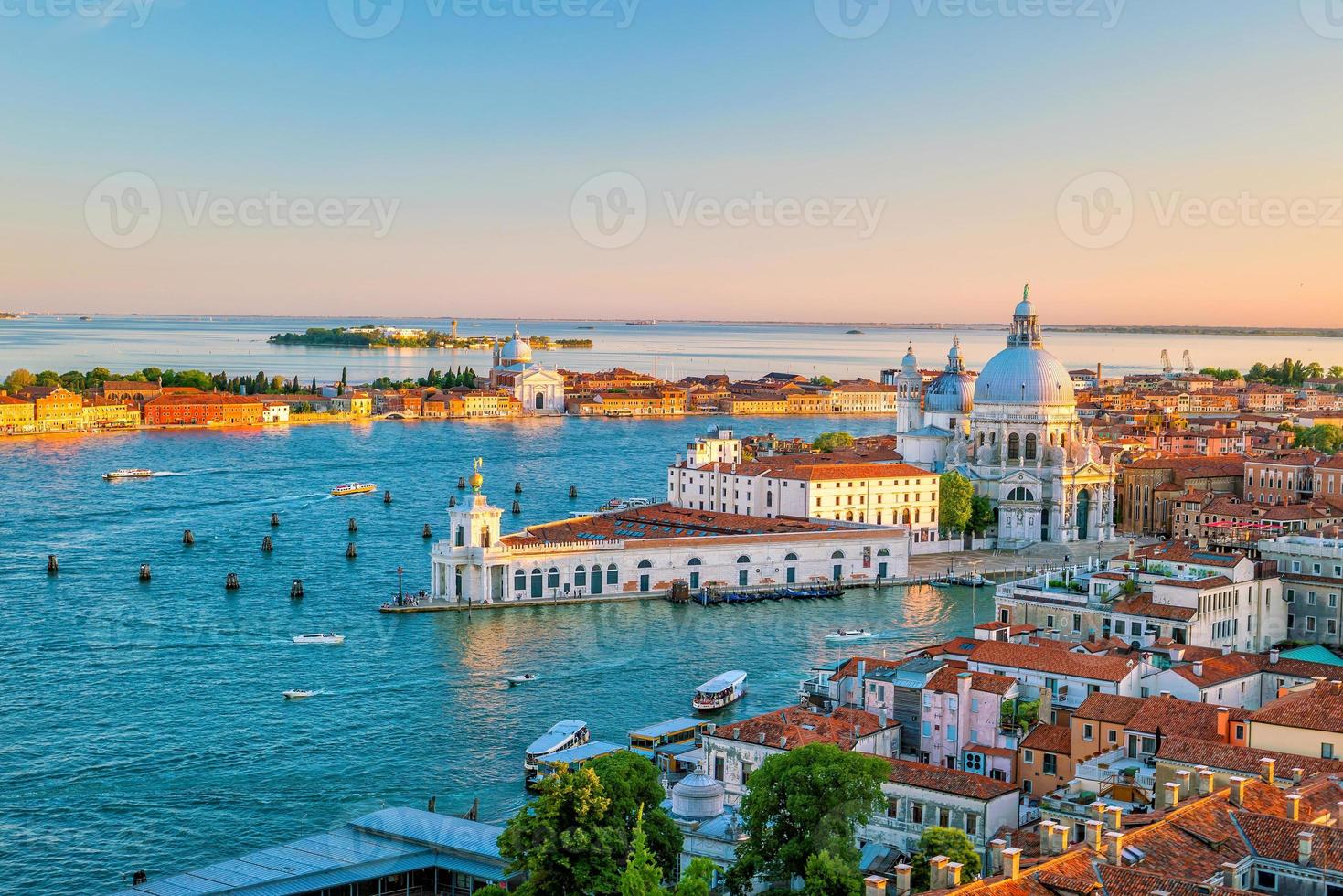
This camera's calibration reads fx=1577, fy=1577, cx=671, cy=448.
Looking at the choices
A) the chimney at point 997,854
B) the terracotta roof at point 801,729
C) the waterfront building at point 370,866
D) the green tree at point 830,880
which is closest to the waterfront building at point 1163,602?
the terracotta roof at point 801,729

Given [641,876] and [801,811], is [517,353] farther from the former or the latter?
[641,876]

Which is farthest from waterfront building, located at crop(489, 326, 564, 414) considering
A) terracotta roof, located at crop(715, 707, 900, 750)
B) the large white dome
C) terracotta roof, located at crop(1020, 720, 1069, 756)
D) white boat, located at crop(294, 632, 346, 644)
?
terracotta roof, located at crop(1020, 720, 1069, 756)

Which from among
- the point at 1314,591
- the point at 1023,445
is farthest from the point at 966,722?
the point at 1023,445

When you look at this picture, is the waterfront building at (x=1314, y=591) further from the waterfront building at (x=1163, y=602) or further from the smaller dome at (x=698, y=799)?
the smaller dome at (x=698, y=799)

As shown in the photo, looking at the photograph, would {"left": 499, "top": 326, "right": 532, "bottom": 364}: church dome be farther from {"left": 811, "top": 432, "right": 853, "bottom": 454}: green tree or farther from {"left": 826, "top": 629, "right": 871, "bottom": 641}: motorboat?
{"left": 826, "top": 629, "right": 871, "bottom": 641}: motorboat

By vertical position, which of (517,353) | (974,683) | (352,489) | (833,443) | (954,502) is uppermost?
(517,353)

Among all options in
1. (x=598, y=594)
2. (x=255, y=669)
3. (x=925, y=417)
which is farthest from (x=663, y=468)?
(x=255, y=669)

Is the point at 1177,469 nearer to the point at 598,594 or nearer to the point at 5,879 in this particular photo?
the point at 598,594
